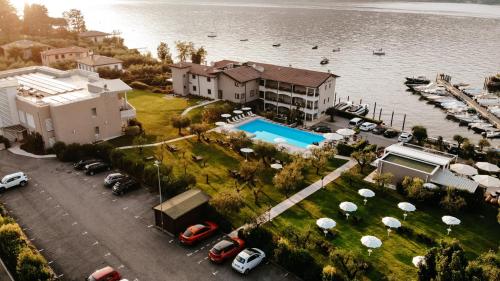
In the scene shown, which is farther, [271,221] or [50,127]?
[50,127]

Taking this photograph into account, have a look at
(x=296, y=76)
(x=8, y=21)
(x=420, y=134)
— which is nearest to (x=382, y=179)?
(x=420, y=134)

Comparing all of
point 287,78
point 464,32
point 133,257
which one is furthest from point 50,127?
point 464,32

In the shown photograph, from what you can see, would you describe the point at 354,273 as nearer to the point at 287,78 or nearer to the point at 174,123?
the point at 174,123

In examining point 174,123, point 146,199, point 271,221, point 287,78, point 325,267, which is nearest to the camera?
point 325,267

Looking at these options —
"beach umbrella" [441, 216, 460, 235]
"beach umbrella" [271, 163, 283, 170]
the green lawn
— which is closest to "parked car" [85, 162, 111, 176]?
"beach umbrella" [271, 163, 283, 170]

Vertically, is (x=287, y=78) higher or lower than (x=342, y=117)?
Answer: higher

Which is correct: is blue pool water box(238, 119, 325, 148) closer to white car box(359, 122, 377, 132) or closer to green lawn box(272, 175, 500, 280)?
white car box(359, 122, 377, 132)

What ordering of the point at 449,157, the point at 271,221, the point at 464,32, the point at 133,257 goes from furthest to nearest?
the point at 464,32 → the point at 449,157 → the point at 271,221 → the point at 133,257

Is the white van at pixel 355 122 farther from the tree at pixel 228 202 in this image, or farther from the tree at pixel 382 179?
the tree at pixel 228 202

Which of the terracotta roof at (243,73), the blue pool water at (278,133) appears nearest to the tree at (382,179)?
the blue pool water at (278,133)
